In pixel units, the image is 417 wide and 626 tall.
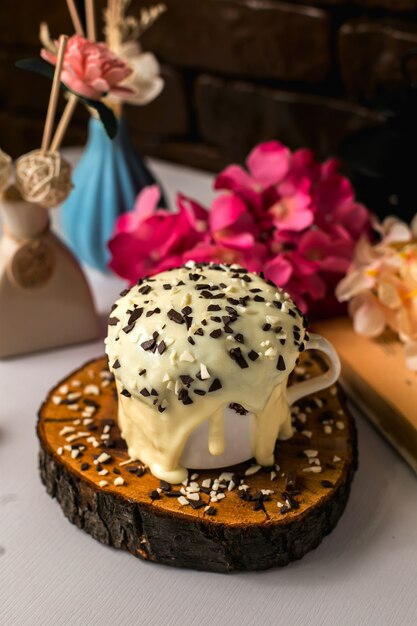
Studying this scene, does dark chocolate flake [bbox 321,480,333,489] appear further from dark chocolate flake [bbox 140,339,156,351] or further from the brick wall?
the brick wall

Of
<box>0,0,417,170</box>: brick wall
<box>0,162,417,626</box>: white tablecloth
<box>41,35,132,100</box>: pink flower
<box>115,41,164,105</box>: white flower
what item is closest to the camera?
<box>0,162,417,626</box>: white tablecloth

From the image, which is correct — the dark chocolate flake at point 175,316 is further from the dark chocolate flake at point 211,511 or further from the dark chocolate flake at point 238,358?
the dark chocolate flake at point 211,511

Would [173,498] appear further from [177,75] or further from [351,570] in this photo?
[177,75]

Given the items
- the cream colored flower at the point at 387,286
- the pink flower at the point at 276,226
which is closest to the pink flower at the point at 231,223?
the pink flower at the point at 276,226

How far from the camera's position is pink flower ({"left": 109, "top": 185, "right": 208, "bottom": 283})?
89 cm

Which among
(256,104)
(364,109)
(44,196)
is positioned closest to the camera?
(44,196)

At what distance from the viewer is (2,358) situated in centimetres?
93

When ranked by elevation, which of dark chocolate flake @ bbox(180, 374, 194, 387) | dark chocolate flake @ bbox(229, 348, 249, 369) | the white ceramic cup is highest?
dark chocolate flake @ bbox(229, 348, 249, 369)

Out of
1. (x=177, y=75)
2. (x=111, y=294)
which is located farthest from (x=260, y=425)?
(x=177, y=75)

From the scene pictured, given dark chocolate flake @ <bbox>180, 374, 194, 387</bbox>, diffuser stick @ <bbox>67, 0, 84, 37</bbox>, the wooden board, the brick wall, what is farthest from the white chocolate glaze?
the brick wall

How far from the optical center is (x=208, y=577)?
67 cm

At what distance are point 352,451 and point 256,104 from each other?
0.77m

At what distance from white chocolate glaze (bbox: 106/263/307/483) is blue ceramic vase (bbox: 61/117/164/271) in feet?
1.17

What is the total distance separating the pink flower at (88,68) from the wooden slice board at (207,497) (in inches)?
12.2
